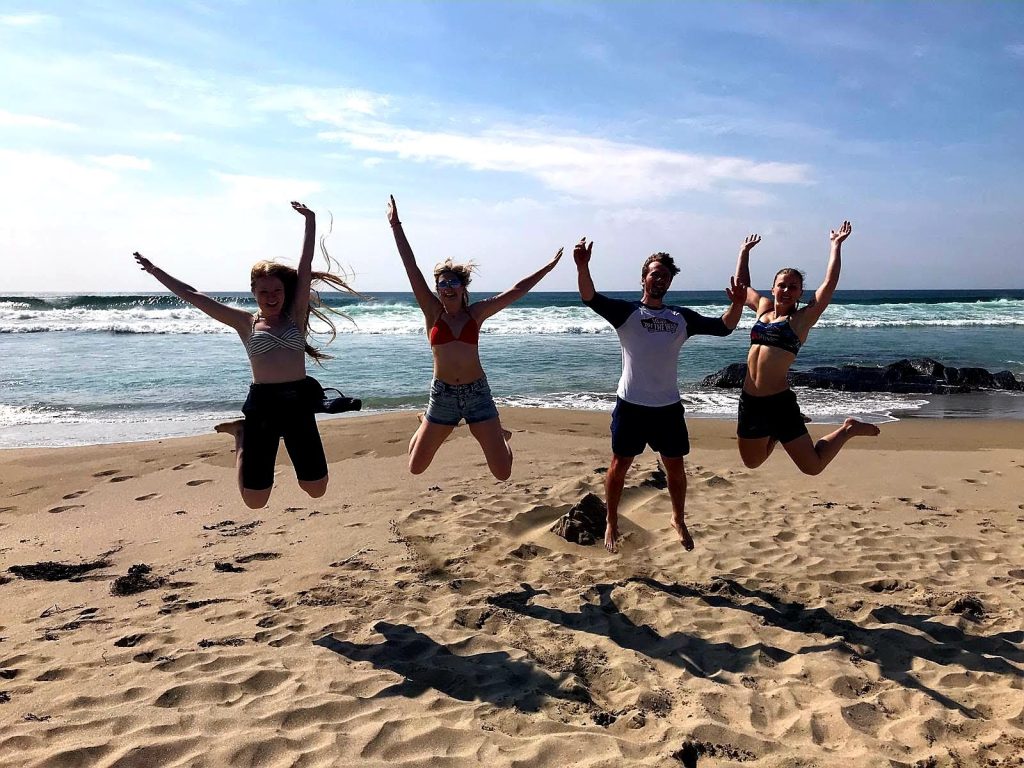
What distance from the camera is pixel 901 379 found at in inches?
641

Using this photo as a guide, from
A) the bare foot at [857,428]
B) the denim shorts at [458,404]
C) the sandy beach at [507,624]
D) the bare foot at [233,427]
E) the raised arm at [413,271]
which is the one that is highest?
the raised arm at [413,271]

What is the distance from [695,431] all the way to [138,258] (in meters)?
8.58

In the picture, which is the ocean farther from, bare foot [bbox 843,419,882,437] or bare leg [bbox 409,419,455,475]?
bare foot [bbox 843,419,882,437]

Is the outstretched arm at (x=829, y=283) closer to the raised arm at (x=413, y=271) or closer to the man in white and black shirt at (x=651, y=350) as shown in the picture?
the man in white and black shirt at (x=651, y=350)

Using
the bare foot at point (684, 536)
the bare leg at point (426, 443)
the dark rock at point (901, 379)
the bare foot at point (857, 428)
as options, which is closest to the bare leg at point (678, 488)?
the bare foot at point (684, 536)

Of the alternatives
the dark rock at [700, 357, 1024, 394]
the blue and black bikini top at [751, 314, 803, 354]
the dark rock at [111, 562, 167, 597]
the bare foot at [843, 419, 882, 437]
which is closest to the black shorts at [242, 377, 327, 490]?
the dark rock at [111, 562, 167, 597]

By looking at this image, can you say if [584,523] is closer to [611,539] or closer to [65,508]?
[611,539]

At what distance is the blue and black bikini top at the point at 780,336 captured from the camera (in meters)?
5.56

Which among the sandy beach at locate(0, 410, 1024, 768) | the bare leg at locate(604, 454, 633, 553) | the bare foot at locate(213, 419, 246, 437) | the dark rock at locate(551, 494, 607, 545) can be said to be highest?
the bare foot at locate(213, 419, 246, 437)

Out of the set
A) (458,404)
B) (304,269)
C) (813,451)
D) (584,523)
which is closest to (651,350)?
(458,404)

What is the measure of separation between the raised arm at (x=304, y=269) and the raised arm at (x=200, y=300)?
1.20 ft

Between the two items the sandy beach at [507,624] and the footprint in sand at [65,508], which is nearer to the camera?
the sandy beach at [507,624]

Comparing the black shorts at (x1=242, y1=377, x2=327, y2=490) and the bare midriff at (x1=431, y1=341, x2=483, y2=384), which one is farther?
the bare midriff at (x1=431, y1=341, x2=483, y2=384)

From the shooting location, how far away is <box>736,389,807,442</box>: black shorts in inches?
219
